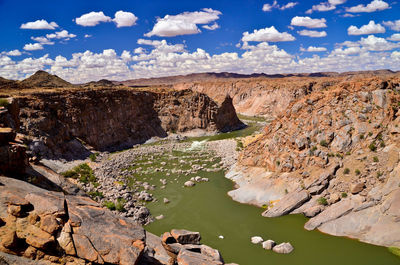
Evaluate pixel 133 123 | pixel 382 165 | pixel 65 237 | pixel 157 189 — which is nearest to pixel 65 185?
pixel 65 237

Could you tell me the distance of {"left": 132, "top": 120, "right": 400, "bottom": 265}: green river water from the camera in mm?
18156

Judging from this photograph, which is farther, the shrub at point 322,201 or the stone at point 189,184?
the stone at point 189,184

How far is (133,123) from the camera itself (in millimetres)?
60188

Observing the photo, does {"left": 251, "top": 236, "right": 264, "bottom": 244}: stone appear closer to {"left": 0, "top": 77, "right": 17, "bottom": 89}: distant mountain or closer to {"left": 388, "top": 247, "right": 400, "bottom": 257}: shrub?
{"left": 388, "top": 247, "right": 400, "bottom": 257}: shrub

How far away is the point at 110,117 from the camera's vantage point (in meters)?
56.2

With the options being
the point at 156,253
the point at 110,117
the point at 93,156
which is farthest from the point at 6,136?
the point at 110,117

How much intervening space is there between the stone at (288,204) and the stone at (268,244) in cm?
412

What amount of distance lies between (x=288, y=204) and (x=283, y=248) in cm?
544

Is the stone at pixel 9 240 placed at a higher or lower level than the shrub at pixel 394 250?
higher

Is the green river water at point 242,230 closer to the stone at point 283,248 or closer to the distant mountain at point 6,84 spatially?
the stone at point 283,248

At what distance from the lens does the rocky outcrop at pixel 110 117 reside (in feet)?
139

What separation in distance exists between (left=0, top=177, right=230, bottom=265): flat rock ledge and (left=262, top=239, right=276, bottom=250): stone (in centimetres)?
924

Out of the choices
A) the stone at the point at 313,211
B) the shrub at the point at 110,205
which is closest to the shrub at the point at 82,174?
the shrub at the point at 110,205

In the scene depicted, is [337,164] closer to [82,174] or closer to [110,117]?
[82,174]
